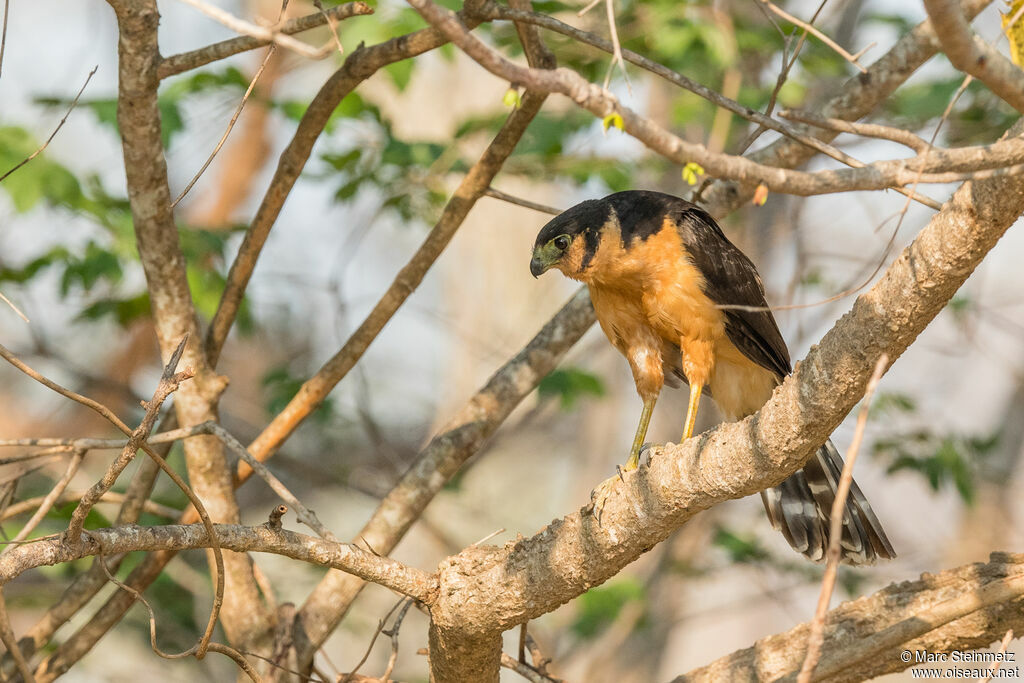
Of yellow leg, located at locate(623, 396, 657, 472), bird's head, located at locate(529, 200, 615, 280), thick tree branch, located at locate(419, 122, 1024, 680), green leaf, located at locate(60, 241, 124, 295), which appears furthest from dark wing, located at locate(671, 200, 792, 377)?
green leaf, located at locate(60, 241, 124, 295)

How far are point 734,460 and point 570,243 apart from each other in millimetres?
1735

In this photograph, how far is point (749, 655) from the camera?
3627 mm

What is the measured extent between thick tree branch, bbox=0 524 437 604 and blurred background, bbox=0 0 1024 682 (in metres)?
0.96

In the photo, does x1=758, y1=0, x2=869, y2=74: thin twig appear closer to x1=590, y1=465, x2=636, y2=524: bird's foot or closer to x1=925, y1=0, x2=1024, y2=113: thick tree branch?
x1=925, y1=0, x2=1024, y2=113: thick tree branch

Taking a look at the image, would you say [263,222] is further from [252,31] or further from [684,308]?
[252,31]

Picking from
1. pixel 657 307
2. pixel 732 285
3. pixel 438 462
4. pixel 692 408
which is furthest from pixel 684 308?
pixel 438 462

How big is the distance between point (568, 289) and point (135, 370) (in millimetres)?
4298

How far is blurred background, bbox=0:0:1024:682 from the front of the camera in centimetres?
542

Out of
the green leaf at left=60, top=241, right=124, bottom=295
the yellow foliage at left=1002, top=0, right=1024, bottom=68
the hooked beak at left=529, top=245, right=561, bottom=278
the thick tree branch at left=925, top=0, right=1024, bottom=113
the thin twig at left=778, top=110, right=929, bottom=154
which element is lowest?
the thick tree branch at left=925, top=0, right=1024, bottom=113

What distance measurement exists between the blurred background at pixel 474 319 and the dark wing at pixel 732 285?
0.50 m

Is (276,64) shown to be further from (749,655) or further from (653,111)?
(749,655)

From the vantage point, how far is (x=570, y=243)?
13.9 feet

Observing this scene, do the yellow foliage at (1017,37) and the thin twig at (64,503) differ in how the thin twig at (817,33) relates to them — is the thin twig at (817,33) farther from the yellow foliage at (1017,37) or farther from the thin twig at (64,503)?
the thin twig at (64,503)

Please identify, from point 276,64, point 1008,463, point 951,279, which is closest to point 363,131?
point 276,64
